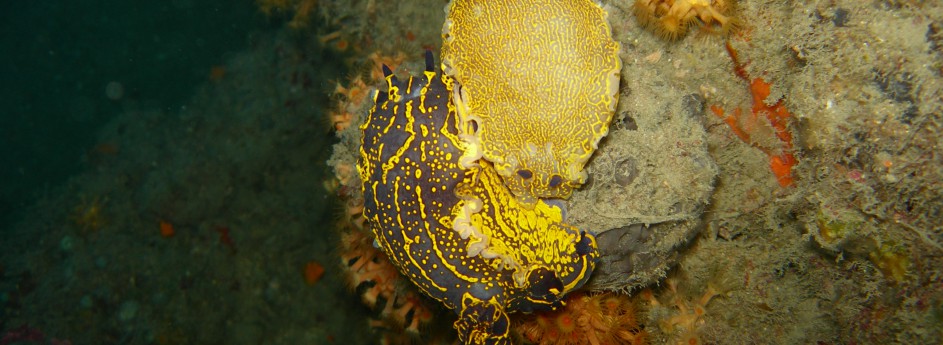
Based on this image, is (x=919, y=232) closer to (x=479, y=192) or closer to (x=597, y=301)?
(x=597, y=301)

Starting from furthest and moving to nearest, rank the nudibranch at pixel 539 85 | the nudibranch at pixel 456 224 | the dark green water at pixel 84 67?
the dark green water at pixel 84 67
the nudibranch at pixel 456 224
the nudibranch at pixel 539 85

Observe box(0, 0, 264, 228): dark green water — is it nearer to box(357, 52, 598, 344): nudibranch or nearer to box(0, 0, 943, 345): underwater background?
box(0, 0, 943, 345): underwater background

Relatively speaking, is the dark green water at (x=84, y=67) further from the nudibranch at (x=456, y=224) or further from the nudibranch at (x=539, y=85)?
the nudibranch at (x=539, y=85)

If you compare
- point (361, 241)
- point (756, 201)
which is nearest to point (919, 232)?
point (756, 201)

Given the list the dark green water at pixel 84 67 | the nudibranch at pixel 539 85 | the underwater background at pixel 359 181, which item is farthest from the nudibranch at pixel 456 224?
the dark green water at pixel 84 67

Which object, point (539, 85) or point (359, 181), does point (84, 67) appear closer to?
point (359, 181)

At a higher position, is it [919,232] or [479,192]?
[919,232]

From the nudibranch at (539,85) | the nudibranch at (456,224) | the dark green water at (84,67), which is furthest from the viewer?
the dark green water at (84,67)
